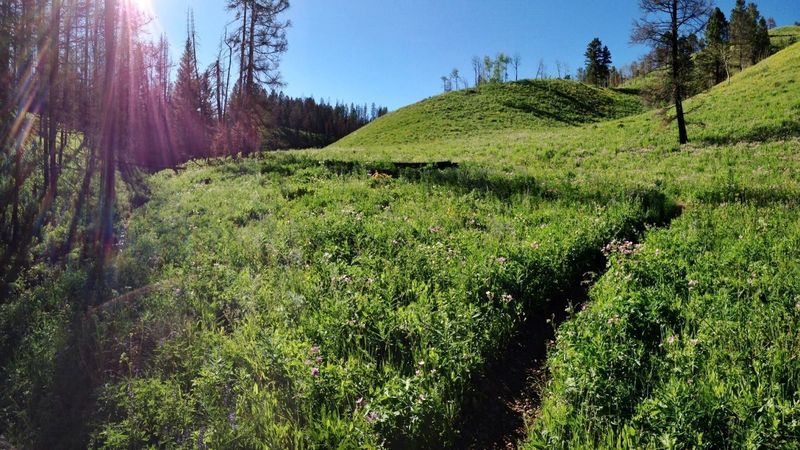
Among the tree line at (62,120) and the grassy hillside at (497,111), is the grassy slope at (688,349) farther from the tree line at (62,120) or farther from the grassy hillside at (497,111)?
the grassy hillside at (497,111)

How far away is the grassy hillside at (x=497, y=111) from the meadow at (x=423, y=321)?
36.3 m

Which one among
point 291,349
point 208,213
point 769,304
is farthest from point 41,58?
point 769,304

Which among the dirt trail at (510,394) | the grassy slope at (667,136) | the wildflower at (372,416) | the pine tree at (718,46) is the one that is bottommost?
the dirt trail at (510,394)

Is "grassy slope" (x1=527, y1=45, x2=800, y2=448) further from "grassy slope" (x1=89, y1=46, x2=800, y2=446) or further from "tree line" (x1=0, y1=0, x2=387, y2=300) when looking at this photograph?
"tree line" (x1=0, y1=0, x2=387, y2=300)

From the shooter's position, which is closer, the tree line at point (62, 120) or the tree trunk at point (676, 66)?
the tree line at point (62, 120)

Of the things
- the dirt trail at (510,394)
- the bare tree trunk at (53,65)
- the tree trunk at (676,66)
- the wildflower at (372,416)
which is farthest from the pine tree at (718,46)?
the wildflower at (372,416)

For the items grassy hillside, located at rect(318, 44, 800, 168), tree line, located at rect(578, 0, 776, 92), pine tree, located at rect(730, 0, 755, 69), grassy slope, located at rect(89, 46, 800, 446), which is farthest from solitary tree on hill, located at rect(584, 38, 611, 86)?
grassy slope, located at rect(89, 46, 800, 446)

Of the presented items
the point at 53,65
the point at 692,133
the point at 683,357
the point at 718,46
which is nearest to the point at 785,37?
the point at 718,46

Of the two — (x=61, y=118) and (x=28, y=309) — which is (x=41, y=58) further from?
(x=28, y=309)

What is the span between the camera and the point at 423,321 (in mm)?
4859

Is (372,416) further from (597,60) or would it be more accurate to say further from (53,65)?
(597,60)

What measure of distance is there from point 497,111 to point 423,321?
5487 centimetres

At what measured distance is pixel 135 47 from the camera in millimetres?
19438

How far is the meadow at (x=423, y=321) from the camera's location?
352 centimetres
